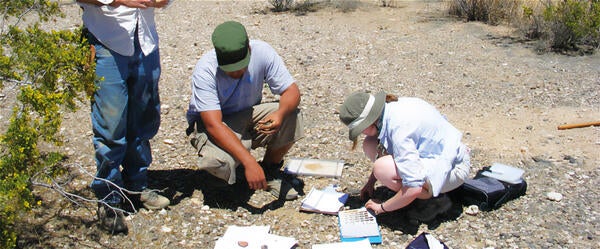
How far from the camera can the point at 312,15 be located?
8734 millimetres

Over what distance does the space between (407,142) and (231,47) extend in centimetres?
106

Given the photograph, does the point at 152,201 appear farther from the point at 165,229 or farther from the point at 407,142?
the point at 407,142

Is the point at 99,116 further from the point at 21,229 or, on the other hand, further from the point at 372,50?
the point at 372,50

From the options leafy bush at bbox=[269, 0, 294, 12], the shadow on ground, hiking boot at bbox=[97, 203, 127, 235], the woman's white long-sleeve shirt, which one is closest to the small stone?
the woman's white long-sleeve shirt

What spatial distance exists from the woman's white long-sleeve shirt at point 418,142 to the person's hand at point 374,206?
31 cm

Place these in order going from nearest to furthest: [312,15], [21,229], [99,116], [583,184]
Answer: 1. [99,116]
2. [21,229]
3. [583,184]
4. [312,15]

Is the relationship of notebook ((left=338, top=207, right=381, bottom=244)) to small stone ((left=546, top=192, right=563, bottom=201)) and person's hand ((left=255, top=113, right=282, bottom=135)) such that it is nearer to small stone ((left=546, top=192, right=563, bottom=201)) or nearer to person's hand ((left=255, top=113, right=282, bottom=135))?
person's hand ((left=255, top=113, right=282, bottom=135))

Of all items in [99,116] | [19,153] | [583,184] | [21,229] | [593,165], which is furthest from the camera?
[593,165]

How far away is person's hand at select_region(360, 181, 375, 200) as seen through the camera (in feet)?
11.8

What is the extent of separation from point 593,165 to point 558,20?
3.22 m

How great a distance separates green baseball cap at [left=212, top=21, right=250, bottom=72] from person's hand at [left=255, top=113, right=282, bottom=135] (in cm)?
38

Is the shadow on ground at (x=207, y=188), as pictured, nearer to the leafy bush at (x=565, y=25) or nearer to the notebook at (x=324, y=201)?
the notebook at (x=324, y=201)

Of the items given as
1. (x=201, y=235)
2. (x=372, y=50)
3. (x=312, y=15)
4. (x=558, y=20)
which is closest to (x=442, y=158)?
(x=201, y=235)

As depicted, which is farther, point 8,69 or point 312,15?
point 312,15
